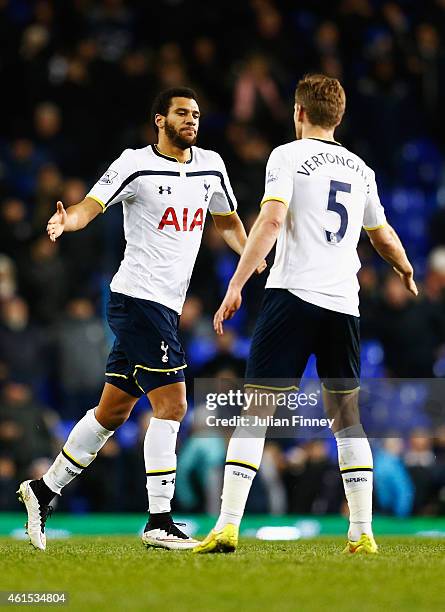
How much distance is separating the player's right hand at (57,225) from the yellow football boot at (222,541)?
1707 millimetres

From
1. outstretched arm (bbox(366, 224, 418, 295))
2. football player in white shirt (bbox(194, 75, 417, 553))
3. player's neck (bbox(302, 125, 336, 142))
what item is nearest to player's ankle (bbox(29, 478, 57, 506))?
football player in white shirt (bbox(194, 75, 417, 553))

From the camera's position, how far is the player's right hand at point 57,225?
245 inches

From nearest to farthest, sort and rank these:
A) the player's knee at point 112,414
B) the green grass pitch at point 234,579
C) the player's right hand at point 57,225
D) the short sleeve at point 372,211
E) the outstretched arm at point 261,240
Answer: the green grass pitch at point 234,579 < the outstretched arm at point 261,240 < the player's right hand at point 57,225 < the short sleeve at point 372,211 < the player's knee at point 112,414

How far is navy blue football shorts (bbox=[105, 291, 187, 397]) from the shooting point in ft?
22.2

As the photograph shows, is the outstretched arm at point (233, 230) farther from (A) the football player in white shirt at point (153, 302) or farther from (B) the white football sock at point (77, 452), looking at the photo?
(B) the white football sock at point (77, 452)

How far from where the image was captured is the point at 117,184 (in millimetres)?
6824

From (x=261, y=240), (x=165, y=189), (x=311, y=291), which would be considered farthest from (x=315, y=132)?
(x=165, y=189)

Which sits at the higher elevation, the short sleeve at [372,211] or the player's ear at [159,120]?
the player's ear at [159,120]

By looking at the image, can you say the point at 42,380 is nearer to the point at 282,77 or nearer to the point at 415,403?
the point at 415,403

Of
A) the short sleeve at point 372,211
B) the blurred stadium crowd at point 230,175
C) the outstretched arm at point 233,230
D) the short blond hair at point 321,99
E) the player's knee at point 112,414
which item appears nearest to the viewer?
the short blond hair at point 321,99

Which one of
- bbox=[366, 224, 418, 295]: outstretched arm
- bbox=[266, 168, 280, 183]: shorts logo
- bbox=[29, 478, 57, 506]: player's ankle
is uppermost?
bbox=[266, 168, 280, 183]: shorts logo

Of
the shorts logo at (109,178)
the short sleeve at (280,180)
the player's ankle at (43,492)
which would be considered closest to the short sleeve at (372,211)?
the short sleeve at (280,180)

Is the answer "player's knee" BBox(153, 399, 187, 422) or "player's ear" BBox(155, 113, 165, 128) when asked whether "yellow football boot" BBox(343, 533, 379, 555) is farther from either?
"player's ear" BBox(155, 113, 165, 128)

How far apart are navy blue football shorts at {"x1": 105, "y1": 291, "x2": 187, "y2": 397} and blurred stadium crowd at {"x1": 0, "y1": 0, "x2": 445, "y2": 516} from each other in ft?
15.4
